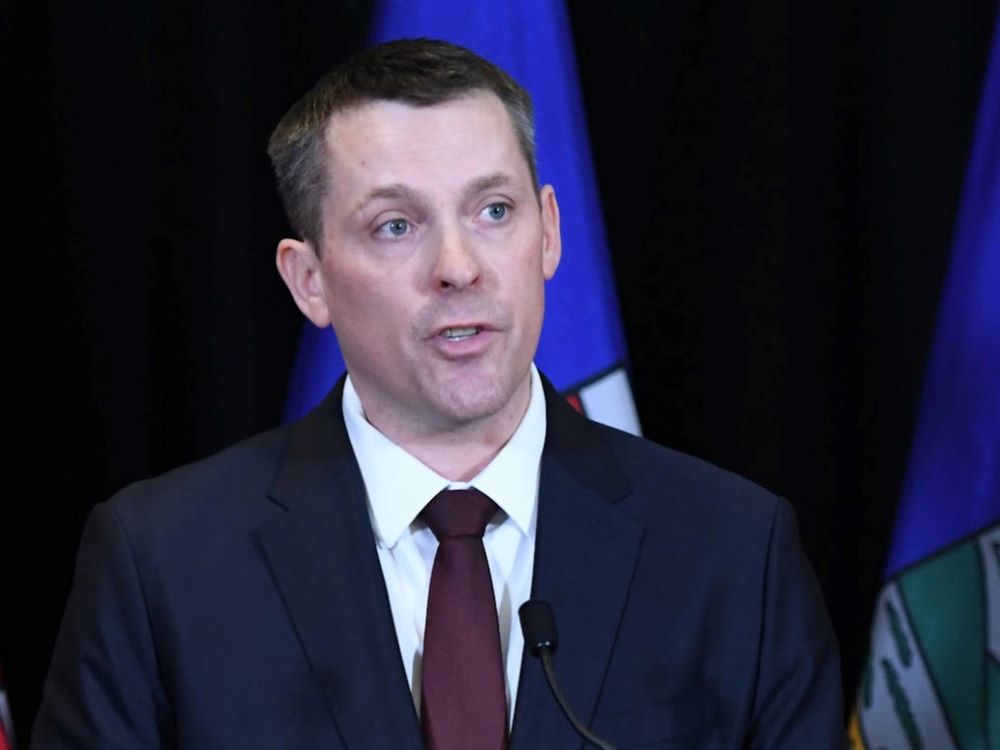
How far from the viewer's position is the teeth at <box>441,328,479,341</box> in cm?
173

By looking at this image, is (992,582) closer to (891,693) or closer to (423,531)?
(891,693)

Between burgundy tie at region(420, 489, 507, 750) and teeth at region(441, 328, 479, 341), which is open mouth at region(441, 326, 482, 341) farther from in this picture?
burgundy tie at region(420, 489, 507, 750)

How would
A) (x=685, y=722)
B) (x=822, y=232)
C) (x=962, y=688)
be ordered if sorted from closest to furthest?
1. (x=685, y=722)
2. (x=962, y=688)
3. (x=822, y=232)

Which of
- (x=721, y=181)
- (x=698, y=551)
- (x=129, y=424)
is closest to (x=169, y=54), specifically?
(x=129, y=424)

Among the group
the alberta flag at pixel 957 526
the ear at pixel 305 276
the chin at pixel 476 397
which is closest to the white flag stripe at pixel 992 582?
the alberta flag at pixel 957 526

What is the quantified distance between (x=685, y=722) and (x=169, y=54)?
1445mm

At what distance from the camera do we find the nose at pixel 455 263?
1.70m

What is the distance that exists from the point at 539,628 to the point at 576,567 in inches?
11.9

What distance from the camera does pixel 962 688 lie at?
2.39m

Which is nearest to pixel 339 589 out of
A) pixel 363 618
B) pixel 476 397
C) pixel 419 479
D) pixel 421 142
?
pixel 363 618

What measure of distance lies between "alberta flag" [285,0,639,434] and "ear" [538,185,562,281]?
1.73ft

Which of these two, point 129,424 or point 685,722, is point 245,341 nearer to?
point 129,424

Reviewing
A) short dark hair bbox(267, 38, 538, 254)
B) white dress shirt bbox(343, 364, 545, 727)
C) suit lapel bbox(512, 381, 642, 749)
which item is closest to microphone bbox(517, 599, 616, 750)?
suit lapel bbox(512, 381, 642, 749)

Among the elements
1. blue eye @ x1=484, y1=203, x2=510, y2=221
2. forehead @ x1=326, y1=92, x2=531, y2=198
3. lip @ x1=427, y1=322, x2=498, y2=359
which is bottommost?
lip @ x1=427, y1=322, x2=498, y2=359
